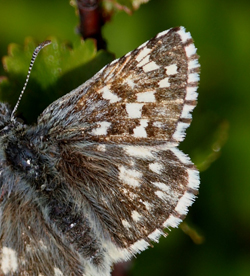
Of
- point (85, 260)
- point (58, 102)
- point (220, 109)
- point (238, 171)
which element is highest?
point (58, 102)

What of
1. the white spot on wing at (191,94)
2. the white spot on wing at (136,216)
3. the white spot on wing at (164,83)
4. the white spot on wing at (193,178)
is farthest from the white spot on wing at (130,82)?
the white spot on wing at (136,216)

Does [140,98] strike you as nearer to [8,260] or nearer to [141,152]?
[141,152]

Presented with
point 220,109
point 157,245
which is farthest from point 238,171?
point 157,245

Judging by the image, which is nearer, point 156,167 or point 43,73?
point 156,167

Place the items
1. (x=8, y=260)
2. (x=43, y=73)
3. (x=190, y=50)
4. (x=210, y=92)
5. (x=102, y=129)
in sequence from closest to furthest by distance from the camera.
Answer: (x=190, y=50) < (x=8, y=260) < (x=102, y=129) < (x=43, y=73) < (x=210, y=92)

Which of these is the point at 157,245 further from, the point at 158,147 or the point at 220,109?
the point at 158,147

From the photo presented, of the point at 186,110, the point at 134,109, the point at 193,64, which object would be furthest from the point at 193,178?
the point at 193,64
